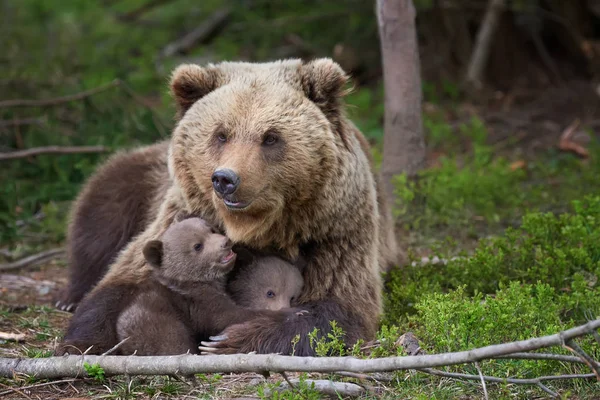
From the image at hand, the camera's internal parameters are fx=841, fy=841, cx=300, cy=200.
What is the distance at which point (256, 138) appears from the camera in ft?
16.3

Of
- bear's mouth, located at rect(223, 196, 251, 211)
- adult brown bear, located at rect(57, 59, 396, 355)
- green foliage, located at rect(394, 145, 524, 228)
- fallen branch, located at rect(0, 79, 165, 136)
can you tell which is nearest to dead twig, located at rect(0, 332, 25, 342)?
adult brown bear, located at rect(57, 59, 396, 355)

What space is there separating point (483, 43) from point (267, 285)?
6.80m

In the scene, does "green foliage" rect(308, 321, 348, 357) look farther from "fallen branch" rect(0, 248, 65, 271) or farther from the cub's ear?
"fallen branch" rect(0, 248, 65, 271)

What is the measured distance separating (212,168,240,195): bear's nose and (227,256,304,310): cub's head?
2.57 feet

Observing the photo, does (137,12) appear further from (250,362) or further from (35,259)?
(250,362)

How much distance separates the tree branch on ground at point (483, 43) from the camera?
10751 mm

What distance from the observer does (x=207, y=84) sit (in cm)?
541

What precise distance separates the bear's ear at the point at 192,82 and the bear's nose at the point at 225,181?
3.04 ft

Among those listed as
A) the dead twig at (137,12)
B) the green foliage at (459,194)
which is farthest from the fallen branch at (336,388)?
the dead twig at (137,12)

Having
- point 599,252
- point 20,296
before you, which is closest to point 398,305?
point 599,252

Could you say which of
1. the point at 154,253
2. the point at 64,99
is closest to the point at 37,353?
the point at 154,253

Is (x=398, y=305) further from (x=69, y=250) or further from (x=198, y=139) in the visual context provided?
(x=69, y=250)

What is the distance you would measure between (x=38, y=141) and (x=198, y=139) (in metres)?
4.55

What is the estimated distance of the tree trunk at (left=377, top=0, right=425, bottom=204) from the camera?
23.6ft
